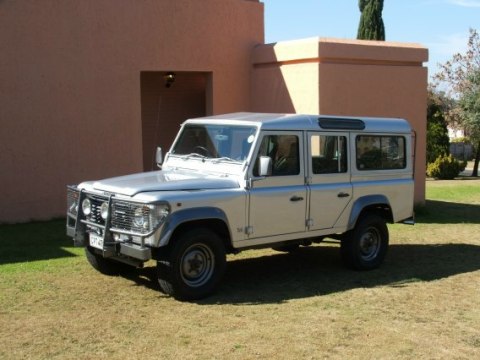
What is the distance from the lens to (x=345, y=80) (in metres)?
13.0

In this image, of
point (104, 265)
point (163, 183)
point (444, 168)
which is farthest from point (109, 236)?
point (444, 168)

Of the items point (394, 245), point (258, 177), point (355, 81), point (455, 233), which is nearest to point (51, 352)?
point (258, 177)

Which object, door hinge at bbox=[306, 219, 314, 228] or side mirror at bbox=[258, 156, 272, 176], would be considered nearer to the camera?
side mirror at bbox=[258, 156, 272, 176]

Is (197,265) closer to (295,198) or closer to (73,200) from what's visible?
(295,198)

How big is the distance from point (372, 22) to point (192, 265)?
22.5 metres

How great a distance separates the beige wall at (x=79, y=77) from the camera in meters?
11.5

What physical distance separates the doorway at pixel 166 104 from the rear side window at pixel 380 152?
6.34 m

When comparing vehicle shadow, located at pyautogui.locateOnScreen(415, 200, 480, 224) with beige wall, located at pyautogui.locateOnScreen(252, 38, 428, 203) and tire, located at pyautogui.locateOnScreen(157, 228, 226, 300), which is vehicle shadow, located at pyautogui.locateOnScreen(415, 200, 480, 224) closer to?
beige wall, located at pyautogui.locateOnScreen(252, 38, 428, 203)

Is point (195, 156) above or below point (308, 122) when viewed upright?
below

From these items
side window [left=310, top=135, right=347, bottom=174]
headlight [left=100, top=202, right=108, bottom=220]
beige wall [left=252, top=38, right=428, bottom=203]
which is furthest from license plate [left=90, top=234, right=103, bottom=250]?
beige wall [left=252, top=38, right=428, bottom=203]

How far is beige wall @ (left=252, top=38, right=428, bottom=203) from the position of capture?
504 inches

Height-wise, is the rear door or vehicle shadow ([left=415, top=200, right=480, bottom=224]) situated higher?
the rear door

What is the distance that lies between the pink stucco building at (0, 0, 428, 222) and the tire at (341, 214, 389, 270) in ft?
14.2

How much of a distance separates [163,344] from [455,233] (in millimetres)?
7804
